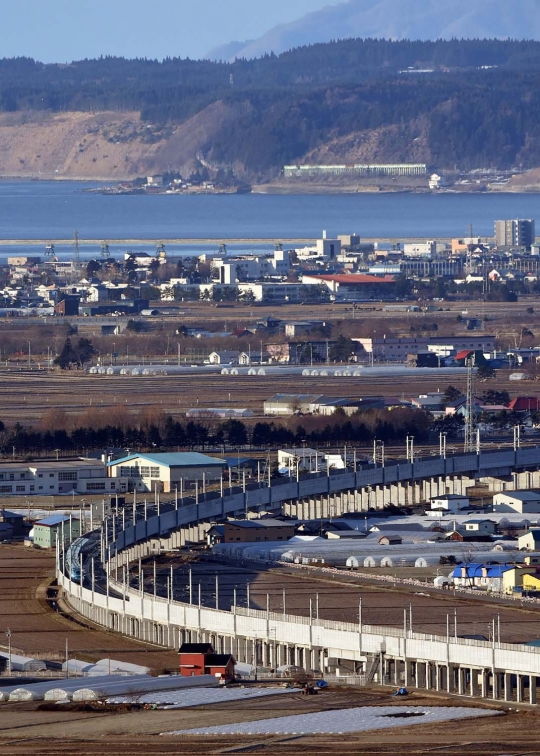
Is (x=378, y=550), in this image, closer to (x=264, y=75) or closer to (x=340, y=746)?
(x=340, y=746)

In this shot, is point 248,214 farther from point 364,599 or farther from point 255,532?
point 364,599

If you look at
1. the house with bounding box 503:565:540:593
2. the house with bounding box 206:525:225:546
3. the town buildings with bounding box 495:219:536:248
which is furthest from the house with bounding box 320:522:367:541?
the town buildings with bounding box 495:219:536:248

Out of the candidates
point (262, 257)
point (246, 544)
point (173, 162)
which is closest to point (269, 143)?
point (173, 162)

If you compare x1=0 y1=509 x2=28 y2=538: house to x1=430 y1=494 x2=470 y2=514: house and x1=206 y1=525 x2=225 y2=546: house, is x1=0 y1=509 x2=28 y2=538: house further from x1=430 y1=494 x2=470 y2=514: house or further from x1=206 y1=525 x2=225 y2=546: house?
x1=430 y1=494 x2=470 y2=514: house

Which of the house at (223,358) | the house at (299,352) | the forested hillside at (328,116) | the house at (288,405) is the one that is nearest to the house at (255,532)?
the house at (288,405)

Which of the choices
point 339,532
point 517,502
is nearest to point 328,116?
point 517,502
